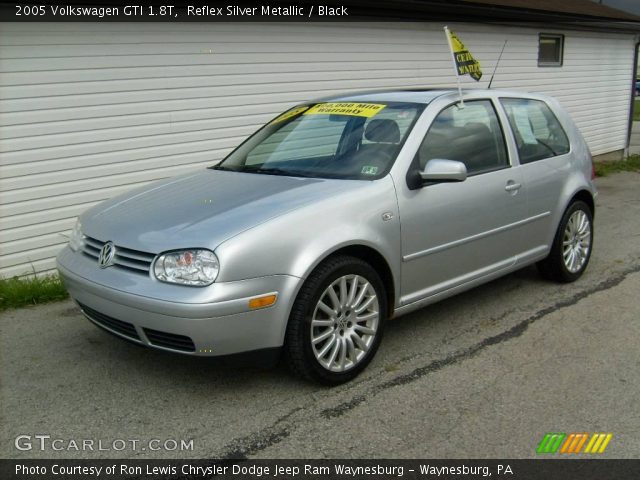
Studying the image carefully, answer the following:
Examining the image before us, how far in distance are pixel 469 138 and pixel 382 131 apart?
69 centimetres

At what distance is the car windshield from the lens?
13.6 feet

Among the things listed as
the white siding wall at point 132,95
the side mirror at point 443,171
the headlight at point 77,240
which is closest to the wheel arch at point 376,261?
the side mirror at point 443,171

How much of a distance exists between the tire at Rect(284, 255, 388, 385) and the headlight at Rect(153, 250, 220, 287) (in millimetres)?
504

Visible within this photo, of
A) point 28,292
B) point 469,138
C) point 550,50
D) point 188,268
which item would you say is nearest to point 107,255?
point 188,268

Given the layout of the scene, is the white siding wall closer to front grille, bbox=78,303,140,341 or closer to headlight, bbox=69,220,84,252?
headlight, bbox=69,220,84,252

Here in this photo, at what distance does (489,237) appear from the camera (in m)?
4.59

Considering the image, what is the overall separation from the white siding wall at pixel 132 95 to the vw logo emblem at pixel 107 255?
2522 millimetres

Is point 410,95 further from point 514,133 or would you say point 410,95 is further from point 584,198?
point 584,198

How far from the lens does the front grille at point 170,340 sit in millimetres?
3312

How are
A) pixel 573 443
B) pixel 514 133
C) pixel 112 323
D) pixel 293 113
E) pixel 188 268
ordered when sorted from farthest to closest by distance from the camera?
pixel 293 113 < pixel 514 133 < pixel 112 323 < pixel 188 268 < pixel 573 443

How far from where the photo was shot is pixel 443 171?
3.97 metres

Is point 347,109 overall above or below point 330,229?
above

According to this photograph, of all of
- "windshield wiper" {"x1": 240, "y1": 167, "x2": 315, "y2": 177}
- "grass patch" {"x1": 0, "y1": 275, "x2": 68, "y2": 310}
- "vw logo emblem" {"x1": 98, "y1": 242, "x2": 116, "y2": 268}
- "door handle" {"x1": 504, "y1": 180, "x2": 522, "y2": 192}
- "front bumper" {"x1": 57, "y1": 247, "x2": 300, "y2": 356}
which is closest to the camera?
"front bumper" {"x1": 57, "y1": 247, "x2": 300, "y2": 356}

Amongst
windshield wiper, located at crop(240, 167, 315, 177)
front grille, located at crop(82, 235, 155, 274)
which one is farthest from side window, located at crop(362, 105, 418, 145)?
front grille, located at crop(82, 235, 155, 274)
